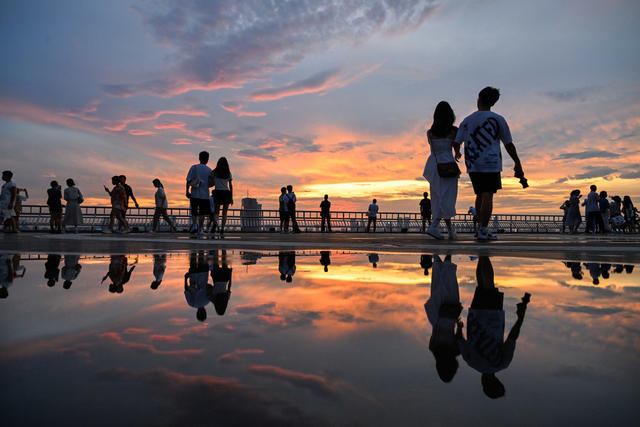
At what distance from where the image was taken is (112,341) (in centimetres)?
117

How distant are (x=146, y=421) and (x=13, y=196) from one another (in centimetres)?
1529

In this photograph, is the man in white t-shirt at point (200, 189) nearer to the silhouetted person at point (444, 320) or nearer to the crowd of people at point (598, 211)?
the silhouetted person at point (444, 320)

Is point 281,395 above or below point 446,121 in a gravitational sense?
below

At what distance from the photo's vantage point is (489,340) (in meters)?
1.19

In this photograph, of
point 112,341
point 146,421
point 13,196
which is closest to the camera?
point 146,421

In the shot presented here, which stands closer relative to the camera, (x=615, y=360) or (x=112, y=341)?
(x=615, y=360)

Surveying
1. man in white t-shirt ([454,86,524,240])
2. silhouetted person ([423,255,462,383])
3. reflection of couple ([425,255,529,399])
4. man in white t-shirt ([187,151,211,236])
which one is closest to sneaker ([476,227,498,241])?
man in white t-shirt ([454,86,524,240])

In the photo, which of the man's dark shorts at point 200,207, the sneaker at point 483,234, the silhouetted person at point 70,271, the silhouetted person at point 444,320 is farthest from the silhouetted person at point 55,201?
the silhouetted person at point 444,320

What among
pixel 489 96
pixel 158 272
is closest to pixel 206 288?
pixel 158 272

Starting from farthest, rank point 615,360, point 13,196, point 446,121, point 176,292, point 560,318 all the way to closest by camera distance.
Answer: point 13,196
point 446,121
point 176,292
point 560,318
point 615,360

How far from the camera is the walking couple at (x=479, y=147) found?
6176mm

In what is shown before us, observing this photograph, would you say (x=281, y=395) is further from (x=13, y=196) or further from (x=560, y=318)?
(x=13, y=196)

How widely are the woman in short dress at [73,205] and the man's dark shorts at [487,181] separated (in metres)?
14.6

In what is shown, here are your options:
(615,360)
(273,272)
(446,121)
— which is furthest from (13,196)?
(615,360)
